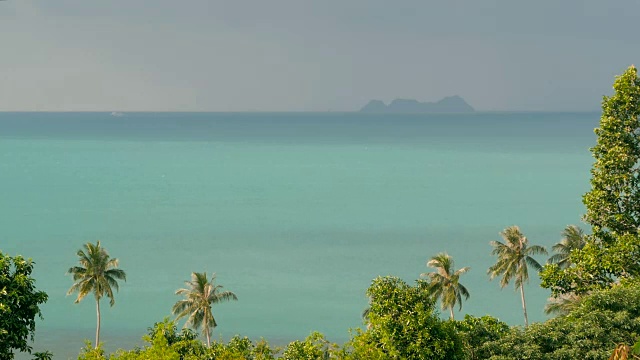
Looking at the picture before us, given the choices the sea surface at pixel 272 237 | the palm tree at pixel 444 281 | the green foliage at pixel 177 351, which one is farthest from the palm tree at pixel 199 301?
the green foliage at pixel 177 351

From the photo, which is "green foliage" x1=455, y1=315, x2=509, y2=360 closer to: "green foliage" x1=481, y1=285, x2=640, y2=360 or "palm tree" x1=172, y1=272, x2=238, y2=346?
"green foliage" x1=481, y1=285, x2=640, y2=360

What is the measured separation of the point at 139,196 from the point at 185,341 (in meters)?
145

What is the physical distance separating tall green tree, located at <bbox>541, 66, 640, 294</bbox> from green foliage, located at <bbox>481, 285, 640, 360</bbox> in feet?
14.8

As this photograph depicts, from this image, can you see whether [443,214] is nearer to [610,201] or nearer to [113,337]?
[113,337]

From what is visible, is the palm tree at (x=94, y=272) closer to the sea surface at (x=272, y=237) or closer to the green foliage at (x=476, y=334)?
the sea surface at (x=272, y=237)

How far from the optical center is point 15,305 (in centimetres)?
2819

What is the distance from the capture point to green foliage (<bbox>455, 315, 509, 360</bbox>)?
30.2 meters

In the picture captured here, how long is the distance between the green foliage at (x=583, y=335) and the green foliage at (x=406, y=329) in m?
1.73

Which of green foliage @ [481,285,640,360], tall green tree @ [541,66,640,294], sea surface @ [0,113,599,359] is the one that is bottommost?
green foliage @ [481,285,640,360]

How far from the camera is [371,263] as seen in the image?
351 ft

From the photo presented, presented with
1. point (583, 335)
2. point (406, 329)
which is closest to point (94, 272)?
point (406, 329)

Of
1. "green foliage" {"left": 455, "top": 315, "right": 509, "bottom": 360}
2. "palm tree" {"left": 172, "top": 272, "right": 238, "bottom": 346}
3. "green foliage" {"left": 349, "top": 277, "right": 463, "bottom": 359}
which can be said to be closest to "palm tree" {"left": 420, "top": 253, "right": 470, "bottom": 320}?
"palm tree" {"left": 172, "top": 272, "right": 238, "bottom": 346}

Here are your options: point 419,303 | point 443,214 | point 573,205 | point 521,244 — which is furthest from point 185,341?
point 573,205

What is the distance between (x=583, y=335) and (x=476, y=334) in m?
3.77
